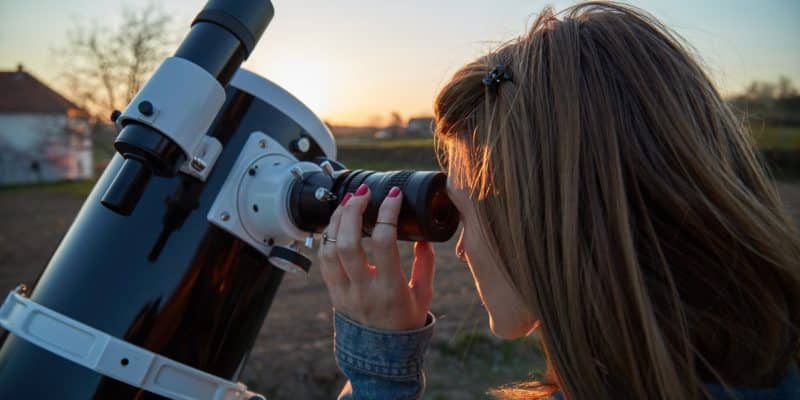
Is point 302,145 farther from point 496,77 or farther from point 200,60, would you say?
point 496,77

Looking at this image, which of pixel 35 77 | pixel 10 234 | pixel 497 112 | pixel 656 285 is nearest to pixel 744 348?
pixel 656 285

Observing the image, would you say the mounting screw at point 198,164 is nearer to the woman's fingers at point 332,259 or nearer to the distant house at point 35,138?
the woman's fingers at point 332,259

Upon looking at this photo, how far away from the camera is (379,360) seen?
931mm

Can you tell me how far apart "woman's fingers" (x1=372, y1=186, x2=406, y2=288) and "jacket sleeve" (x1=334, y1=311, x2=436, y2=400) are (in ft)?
0.30

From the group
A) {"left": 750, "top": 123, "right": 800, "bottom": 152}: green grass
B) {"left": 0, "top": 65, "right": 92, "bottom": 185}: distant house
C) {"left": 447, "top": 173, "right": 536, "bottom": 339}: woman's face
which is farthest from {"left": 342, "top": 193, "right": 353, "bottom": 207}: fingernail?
{"left": 0, "top": 65, "right": 92, "bottom": 185}: distant house

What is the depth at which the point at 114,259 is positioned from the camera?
90 cm

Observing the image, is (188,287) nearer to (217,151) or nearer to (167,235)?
(167,235)

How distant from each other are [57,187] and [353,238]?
19434 mm

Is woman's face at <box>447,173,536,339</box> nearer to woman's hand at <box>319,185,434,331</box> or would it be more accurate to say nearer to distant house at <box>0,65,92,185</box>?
woman's hand at <box>319,185,434,331</box>

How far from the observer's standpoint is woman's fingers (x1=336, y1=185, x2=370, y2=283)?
36.5 inches

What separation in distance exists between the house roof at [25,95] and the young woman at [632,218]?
23.0 meters

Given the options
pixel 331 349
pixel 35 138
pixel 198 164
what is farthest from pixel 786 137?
pixel 35 138

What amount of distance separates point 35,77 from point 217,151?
26526 mm

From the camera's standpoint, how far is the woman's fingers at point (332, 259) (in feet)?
3.16
